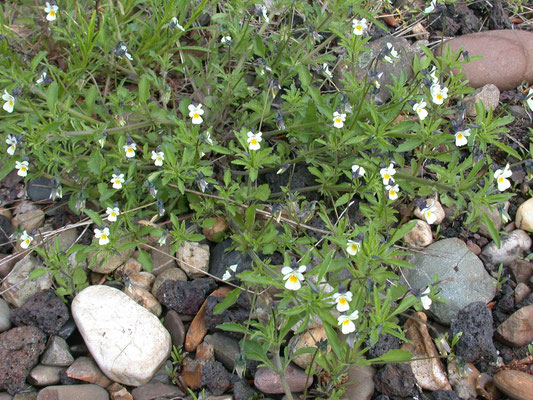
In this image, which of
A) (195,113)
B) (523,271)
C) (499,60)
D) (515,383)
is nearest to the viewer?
(515,383)

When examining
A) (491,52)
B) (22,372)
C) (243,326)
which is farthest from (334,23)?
(22,372)

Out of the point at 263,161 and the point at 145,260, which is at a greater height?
the point at 263,161

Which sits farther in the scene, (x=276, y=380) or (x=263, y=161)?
(x=263, y=161)

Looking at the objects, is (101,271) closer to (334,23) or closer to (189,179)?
(189,179)

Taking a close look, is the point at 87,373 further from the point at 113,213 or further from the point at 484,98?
the point at 484,98

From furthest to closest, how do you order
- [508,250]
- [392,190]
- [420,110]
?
[508,250] → [420,110] → [392,190]

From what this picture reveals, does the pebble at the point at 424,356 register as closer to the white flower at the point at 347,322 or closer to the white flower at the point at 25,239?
the white flower at the point at 347,322

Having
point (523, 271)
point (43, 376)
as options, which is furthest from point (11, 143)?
point (523, 271)

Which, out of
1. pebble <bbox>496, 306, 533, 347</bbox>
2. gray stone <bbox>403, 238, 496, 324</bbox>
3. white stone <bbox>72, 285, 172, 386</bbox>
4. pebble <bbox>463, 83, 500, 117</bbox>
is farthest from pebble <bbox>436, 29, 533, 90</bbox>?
white stone <bbox>72, 285, 172, 386</bbox>
